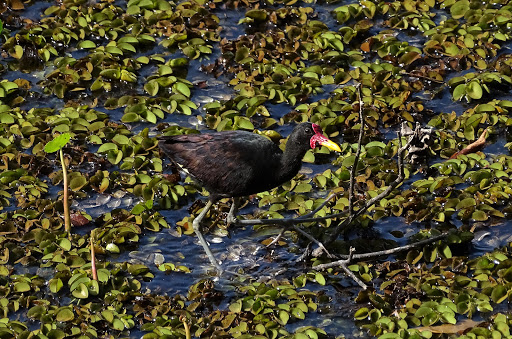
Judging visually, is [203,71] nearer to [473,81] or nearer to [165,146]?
[165,146]

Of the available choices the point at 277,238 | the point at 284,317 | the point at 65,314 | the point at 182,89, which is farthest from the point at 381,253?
the point at 182,89

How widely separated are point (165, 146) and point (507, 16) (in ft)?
15.7

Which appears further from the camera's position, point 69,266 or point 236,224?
point 236,224

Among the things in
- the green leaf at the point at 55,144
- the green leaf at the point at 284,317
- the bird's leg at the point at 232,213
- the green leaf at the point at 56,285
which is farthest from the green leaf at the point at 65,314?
the bird's leg at the point at 232,213

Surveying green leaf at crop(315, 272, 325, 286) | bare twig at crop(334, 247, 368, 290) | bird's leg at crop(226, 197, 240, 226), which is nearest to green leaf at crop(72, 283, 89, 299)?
bird's leg at crop(226, 197, 240, 226)

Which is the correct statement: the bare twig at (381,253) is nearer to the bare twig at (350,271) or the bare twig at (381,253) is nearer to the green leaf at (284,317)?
the bare twig at (350,271)

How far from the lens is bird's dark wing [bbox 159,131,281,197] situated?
7.98m

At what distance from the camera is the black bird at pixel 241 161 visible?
7.98 metres

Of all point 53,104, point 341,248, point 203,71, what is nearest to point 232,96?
point 203,71

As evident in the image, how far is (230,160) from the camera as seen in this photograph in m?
8.04

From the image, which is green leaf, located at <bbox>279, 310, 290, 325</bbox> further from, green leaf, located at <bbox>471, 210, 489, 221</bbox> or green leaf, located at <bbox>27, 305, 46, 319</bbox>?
green leaf, located at <bbox>471, 210, 489, 221</bbox>

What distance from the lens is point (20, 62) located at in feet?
34.2

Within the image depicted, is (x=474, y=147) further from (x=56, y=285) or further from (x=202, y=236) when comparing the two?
(x=56, y=285)

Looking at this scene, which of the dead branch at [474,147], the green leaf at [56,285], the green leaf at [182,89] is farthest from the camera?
the green leaf at [182,89]
